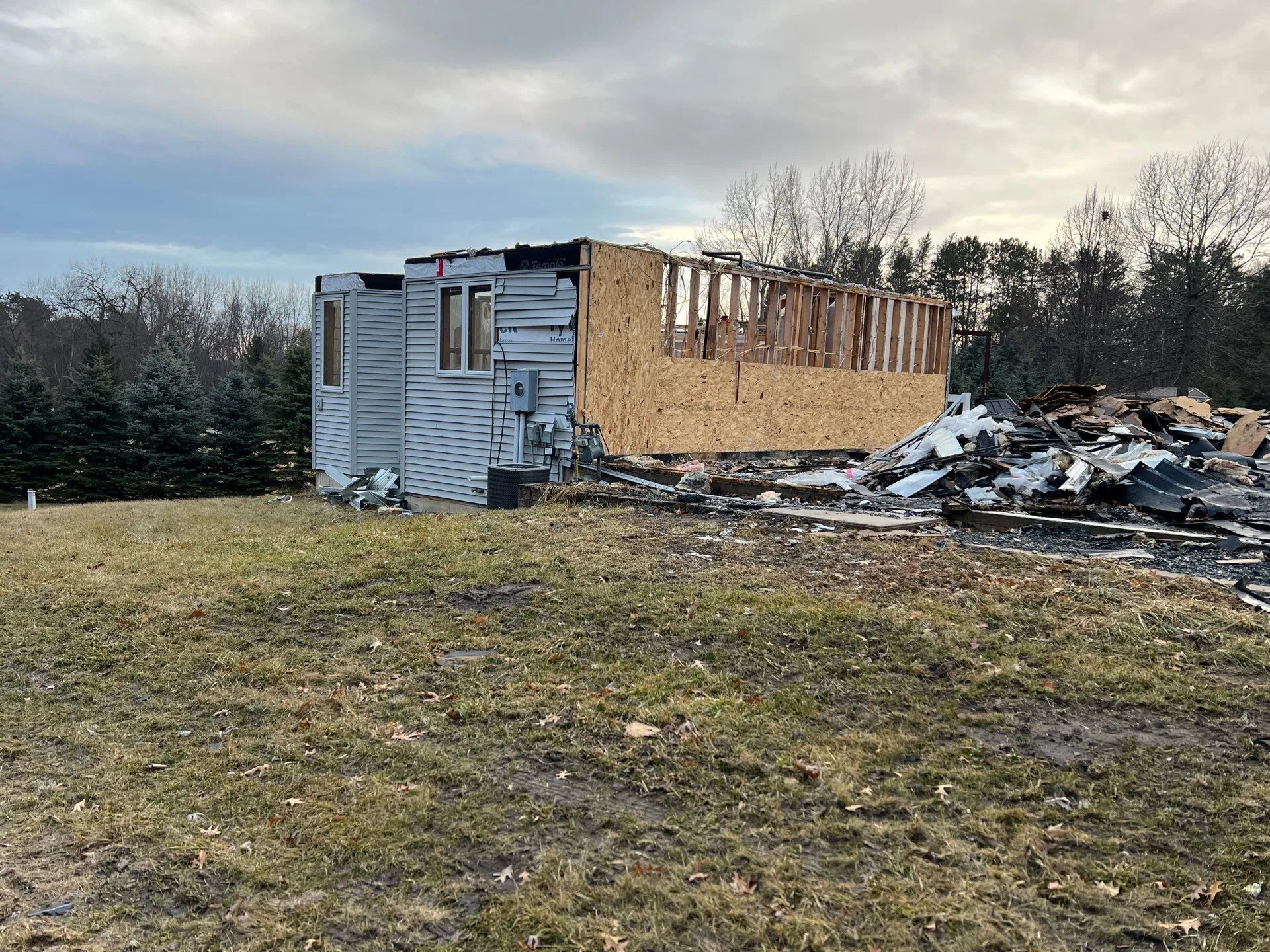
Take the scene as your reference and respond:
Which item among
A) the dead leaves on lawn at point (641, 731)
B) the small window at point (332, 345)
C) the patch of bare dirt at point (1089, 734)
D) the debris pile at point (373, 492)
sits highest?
the small window at point (332, 345)

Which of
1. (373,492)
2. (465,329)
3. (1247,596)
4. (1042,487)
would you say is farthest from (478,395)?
(1247,596)

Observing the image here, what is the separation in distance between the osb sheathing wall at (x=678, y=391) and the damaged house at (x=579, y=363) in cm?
3

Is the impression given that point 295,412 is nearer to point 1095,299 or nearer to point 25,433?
point 25,433

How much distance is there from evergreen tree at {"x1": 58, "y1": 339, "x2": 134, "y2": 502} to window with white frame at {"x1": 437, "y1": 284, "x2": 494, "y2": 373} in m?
15.4

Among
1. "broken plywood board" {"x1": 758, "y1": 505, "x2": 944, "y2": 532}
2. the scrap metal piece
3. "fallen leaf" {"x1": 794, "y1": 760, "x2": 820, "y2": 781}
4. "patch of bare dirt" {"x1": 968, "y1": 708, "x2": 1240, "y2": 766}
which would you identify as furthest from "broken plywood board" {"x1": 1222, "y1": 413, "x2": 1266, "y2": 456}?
"fallen leaf" {"x1": 794, "y1": 760, "x2": 820, "y2": 781}

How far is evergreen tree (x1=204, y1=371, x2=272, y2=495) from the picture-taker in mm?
25703

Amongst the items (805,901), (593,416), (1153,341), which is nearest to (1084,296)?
(1153,341)

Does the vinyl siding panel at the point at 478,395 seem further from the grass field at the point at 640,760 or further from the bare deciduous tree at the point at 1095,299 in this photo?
the bare deciduous tree at the point at 1095,299

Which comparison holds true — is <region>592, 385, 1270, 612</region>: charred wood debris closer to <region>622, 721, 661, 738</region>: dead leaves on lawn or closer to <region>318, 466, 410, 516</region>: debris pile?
<region>622, 721, 661, 738</region>: dead leaves on lawn

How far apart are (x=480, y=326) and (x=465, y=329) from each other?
235 millimetres

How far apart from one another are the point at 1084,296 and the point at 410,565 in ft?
105

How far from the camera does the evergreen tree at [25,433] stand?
23.7 meters

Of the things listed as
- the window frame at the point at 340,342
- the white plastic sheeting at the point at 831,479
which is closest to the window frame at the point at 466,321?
the window frame at the point at 340,342

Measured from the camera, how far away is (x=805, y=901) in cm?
255
